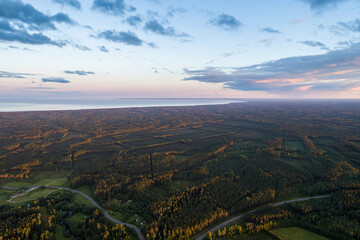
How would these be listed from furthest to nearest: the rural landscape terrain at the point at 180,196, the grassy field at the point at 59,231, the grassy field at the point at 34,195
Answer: the grassy field at the point at 34,195 → the rural landscape terrain at the point at 180,196 → the grassy field at the point at 59,231

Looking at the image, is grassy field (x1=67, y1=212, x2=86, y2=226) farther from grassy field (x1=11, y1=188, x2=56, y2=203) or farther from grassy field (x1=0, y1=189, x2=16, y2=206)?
grassy field (x1=0, y1=189, x2=16, y2=206)

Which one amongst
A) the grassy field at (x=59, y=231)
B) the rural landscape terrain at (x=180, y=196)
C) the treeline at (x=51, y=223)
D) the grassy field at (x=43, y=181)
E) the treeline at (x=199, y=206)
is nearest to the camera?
the treeline at (x=51, y=223)

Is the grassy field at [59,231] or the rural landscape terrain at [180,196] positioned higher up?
the rural landscape terrain at [180,196]

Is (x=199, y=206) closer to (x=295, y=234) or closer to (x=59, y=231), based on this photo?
(x=295, y=234)

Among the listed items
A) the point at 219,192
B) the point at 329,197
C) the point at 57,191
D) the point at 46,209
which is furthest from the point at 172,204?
the point at 329,197

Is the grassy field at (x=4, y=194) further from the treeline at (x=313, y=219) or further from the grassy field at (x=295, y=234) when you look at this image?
the grassy field at (x=295, y=234)

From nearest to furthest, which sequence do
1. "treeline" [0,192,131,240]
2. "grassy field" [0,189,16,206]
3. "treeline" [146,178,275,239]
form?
"treeline" [0,192,131,240] → "treeline" [146,178,275,239] → "grassy field" [0,189,16,206]

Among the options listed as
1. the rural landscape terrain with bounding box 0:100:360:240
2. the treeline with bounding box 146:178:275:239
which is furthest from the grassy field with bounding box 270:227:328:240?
the treeline with bounding box 146:178:275:239

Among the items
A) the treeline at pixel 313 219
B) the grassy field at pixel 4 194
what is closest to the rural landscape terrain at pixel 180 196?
the grassy field at pixel 4 194
